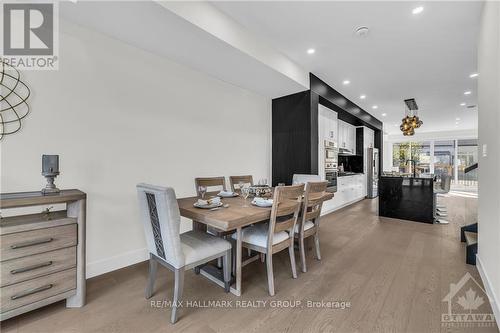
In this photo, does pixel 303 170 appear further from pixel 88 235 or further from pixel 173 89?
pixel 88 235

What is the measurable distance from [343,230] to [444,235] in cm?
150

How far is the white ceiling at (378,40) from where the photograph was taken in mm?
2372

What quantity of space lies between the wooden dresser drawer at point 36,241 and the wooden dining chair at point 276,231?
54.4 inches

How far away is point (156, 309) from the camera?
68.3 inches

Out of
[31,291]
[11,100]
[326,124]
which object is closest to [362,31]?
[326,124]

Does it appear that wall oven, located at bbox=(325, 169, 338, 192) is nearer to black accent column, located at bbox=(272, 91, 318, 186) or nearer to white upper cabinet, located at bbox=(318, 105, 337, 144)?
white upper cabinet, located at bbox=(318, 105, 337, 144)

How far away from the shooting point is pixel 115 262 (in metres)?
2.38

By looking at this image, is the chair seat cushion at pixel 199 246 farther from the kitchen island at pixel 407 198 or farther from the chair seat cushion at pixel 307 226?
the kitchen island at pixel 407 198

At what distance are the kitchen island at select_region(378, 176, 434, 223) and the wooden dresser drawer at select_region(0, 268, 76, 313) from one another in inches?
203

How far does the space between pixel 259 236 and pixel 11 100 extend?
241 cm

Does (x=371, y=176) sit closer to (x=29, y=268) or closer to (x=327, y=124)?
(x=327, y=124)

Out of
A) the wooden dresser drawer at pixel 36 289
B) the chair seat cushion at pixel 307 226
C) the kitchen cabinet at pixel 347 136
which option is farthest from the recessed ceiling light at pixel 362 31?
the wooden dresser drawer at pixel 36 289

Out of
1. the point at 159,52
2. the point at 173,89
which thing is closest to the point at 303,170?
the point at 173,89

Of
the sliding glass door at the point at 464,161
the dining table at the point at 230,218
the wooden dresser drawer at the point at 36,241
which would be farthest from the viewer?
the sliding glass door at the point at 464,161
